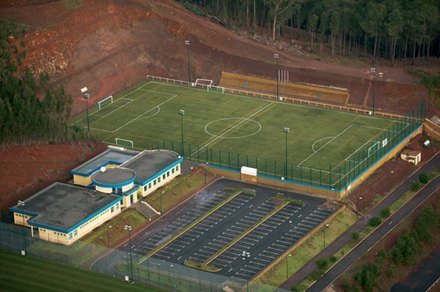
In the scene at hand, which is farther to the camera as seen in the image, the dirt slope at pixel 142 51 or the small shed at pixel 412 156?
the dirt slope at pixel 142 51

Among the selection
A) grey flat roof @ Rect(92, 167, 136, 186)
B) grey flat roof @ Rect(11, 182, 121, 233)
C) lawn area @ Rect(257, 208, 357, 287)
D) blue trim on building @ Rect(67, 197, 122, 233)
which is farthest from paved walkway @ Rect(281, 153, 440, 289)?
grey flat roof @ Rect(92, 167, 136, 186)

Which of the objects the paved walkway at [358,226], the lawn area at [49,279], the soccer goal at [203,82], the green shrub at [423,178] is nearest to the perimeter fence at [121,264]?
the lawn area at [49,279]

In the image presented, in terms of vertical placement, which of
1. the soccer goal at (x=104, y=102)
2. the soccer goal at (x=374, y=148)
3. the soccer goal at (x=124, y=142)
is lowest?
the soccer goal at (x=124, y=142)

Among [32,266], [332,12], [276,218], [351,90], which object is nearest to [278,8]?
[332,12]

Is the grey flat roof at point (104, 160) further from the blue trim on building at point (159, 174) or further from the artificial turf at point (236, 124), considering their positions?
the artificial turf at point (236, 124)

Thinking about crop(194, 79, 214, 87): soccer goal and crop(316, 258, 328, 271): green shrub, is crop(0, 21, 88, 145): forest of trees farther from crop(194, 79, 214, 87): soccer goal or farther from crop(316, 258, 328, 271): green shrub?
crop(316, 258, 328, 271): green shrub

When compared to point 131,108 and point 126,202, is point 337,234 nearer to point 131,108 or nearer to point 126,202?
point 126,202
